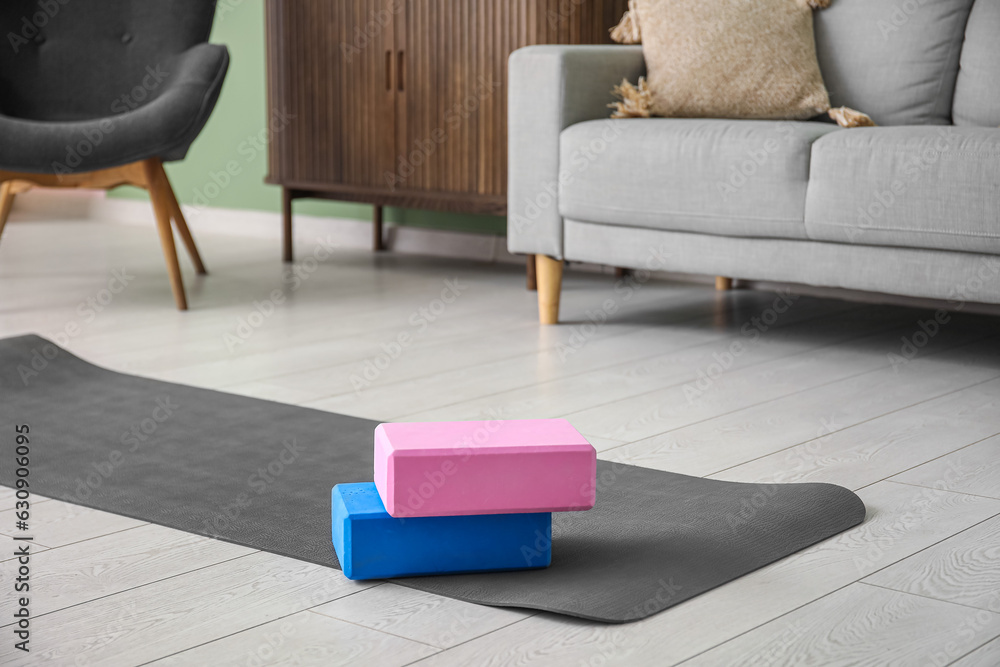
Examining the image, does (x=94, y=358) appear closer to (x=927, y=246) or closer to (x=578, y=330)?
(x=578, y=330)

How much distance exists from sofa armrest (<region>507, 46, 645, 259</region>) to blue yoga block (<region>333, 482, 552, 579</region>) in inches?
61.0

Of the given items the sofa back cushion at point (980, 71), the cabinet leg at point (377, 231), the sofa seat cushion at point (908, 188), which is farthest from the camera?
the cabinet leg at point (377, 231)

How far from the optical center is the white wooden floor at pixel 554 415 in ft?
3.70

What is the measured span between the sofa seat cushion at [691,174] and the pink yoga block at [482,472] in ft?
4.14

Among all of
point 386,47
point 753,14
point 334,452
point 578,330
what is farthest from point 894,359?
point 386,47

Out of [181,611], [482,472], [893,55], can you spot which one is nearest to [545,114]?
[893,55]

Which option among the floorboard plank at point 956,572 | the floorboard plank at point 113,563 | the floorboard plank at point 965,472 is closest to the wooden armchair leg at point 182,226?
the floorboard plank at point 113,563

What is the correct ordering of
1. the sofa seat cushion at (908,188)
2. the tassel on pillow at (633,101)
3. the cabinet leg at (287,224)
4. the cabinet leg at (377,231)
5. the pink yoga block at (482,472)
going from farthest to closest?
the cabinet leg at (377,231) → the cabinet leg at (287,224) → the tassel on pillow at (633,101) → the sofa seat cushion at (908,188) → the pink yoga block at (482,472)

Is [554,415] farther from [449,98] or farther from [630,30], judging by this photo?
[449,98]

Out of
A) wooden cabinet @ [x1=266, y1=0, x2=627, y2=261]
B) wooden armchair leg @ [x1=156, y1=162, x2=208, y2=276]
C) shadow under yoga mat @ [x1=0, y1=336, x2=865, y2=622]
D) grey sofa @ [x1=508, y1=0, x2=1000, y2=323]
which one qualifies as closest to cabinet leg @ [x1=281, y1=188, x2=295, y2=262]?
wooden cabinet @ [x1=266, y1=0, x2=627, y2=261]

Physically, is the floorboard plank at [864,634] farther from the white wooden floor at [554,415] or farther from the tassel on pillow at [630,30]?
the tassel on pillow at [630,30]

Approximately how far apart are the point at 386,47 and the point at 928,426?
2.21m

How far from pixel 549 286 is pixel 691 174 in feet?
1.61

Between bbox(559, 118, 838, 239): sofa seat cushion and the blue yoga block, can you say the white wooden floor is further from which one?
bbox(559, 118, 838, 239): sofa seat cushion
